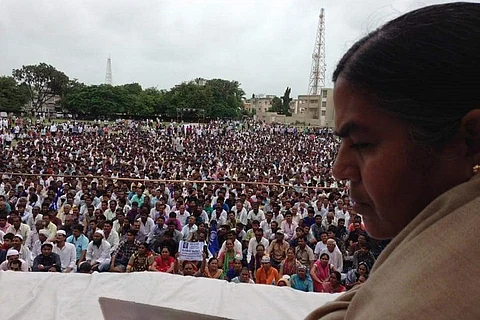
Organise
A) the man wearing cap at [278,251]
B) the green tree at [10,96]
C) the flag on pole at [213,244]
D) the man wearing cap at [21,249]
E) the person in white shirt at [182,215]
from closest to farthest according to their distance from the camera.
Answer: the man wearing cap at [21,249] < the man wearing cap at [278,251] < the flag on pole at [213,244] < the person in white shirt at [182,215] < the green tree at [10,96]

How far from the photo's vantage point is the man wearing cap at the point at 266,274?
404 centimetres

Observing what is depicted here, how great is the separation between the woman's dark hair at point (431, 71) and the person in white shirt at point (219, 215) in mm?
5652

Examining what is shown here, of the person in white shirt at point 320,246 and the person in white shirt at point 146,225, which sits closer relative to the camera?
the person in white shirt at point 320,246

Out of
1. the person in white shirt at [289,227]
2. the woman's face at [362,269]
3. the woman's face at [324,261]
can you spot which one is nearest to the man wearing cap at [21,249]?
the woman's face at [324,261]

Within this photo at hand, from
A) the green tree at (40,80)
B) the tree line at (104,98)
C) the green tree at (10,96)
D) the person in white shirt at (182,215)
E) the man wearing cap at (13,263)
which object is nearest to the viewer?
the man wearing cap at (13,263)

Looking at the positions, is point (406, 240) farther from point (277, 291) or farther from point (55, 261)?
point (55, 261)

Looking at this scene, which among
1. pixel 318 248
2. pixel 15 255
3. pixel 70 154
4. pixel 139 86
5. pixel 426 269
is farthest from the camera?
pixel 139 86

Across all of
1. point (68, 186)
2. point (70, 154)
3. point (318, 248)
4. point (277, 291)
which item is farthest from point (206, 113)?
point (277, 291)

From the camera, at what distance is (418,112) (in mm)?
449

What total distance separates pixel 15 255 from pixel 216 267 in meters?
1.99

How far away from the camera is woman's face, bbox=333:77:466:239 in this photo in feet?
1.49

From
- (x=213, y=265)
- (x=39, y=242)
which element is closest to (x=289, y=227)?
(x=213, y=265)

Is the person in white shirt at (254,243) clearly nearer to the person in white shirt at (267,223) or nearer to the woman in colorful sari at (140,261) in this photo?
the person in white shirt at (267,223)

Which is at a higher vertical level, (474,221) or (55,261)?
(474,221)
